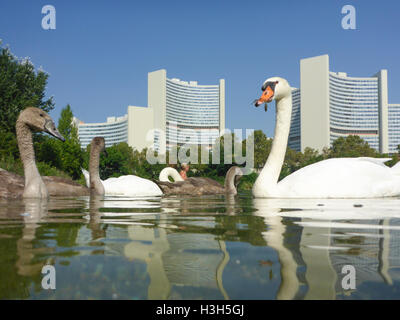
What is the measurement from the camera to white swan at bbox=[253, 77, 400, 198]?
702 cm

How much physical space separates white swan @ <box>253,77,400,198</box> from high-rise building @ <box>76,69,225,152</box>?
483 feet

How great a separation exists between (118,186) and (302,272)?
11667mm

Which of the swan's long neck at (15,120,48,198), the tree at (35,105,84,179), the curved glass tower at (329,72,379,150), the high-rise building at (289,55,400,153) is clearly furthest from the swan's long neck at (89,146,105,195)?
the curved glass tower at (329,72,379,150)

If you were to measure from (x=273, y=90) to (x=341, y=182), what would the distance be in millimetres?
2431

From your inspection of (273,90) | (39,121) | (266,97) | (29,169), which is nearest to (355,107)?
(273,90)

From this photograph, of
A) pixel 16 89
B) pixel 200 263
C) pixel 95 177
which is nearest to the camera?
pixel 200 263

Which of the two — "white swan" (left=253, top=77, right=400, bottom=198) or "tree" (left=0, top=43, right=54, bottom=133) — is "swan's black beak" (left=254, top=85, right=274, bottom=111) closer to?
"white swan" (left=253, top=77, right=400, bottom=198)

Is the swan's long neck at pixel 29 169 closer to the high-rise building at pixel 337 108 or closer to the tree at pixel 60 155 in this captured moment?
the tree at pixel 60 155

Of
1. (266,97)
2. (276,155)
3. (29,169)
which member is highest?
(266,97)

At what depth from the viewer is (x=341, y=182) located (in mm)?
7105

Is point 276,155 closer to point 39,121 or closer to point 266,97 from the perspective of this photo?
point 266,97

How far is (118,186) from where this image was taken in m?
12.6

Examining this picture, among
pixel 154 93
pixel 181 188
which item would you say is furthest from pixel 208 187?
pixel 154 93
